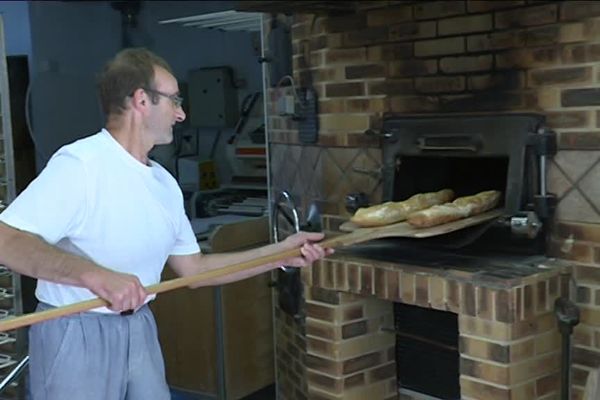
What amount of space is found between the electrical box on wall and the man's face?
2.97m

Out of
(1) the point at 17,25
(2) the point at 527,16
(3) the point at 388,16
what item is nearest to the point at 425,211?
(2) the point at 527,16

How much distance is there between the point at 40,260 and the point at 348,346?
119cm

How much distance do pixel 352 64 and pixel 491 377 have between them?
1178 mm

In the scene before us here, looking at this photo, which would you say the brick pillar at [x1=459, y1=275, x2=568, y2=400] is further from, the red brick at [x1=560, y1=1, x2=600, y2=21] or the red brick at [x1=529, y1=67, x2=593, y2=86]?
the red brick at [x1=560, y1=1, x2=600, y2=21]

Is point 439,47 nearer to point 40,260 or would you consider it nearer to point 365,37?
point 365,37

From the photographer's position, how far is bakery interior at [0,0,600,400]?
2207 millimetres

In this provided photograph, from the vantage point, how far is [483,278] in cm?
214

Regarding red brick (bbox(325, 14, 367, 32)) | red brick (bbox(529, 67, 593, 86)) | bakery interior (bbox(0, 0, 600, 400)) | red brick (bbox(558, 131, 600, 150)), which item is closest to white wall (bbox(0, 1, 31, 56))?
bakery interior (bbox(0, 0, 600, 400))

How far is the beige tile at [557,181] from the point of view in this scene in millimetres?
2283

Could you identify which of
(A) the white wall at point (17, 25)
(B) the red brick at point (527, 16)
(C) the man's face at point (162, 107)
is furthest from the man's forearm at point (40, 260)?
(A) the white wall at point (17, 25)

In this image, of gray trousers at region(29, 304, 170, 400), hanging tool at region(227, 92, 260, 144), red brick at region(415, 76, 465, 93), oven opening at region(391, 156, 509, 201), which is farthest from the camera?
hanging tool at region(227, 92, 260, 144)

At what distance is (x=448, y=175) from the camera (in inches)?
112

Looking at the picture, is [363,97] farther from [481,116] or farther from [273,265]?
[273,265]

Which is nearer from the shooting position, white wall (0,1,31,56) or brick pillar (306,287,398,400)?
brick pillar (306,287,398,400)
